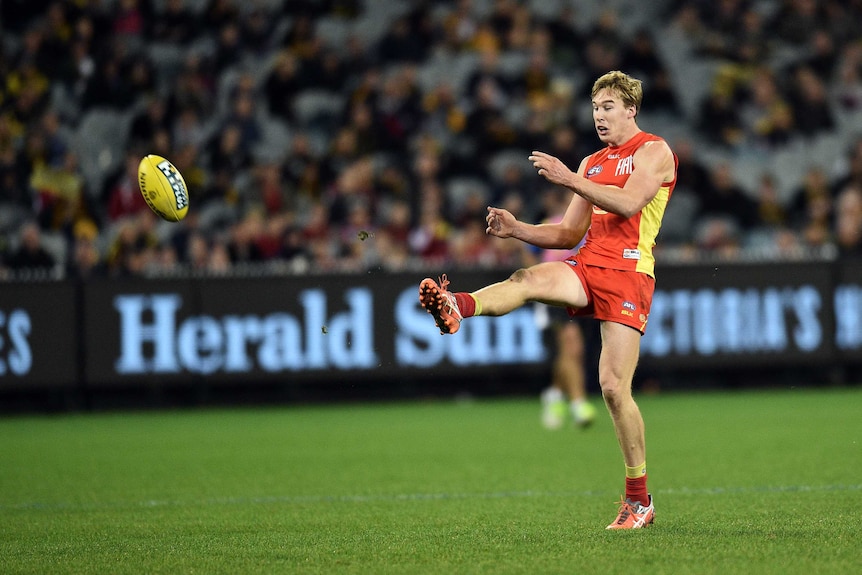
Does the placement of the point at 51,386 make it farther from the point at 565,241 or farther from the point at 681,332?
the point at 565,241

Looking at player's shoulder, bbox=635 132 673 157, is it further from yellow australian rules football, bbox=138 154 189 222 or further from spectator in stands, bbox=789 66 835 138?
spectator in stands, bbox=789 66 835 138

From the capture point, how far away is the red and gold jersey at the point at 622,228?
22.4ft

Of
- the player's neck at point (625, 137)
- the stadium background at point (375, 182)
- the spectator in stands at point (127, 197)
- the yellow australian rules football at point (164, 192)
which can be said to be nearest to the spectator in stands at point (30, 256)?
the stadium background at point (375, 182)

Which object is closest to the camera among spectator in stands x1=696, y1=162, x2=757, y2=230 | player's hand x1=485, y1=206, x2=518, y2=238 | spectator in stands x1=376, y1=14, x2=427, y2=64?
player's hand x1=485, y1=206, x2=518, y2=238

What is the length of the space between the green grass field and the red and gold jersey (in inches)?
54.9

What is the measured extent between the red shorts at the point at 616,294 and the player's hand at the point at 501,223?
388mm

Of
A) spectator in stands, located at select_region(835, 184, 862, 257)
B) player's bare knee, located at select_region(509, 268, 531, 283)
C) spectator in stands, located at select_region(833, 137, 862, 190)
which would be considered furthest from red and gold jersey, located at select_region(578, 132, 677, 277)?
spectator in stands, located at select_region(833, 137, 862, 190)

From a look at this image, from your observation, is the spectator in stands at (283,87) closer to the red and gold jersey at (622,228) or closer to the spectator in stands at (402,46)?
the spectator in stands at (402,46)

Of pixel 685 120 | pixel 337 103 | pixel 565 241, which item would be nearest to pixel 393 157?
pixel 337 103

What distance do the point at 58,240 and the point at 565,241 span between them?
11374 millimetres

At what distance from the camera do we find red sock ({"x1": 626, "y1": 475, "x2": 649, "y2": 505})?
262 inches

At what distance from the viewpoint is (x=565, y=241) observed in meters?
7.16

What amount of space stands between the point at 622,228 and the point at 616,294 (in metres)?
0.38

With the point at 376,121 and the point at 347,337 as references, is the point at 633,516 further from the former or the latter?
the point at 376,121
